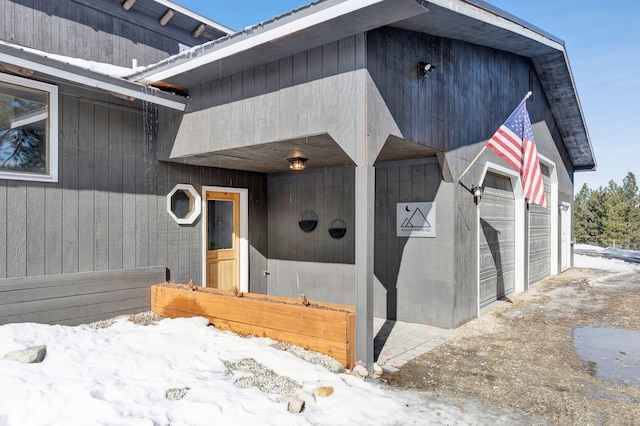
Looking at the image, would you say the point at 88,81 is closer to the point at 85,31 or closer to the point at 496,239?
the point at 85,31

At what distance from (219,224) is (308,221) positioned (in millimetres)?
1517

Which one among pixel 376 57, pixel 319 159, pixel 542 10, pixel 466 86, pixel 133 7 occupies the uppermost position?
pixel 542 10

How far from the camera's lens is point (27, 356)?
120 inches

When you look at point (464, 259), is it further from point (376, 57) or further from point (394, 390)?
point (376, 57)

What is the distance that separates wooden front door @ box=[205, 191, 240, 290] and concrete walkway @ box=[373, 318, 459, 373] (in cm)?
249

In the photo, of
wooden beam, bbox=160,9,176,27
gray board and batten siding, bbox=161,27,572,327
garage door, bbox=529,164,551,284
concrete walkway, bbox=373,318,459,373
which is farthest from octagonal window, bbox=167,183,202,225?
garage door, bbox=529,164,551,284

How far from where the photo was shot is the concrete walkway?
13.7 ft

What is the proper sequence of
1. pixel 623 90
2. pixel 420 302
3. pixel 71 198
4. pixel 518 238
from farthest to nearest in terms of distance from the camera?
pixel 623 90 → pixel 518 238 → pixel 420 302 → pixel 71 198

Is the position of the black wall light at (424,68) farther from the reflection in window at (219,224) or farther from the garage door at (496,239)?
the reflection in window at (219,224)

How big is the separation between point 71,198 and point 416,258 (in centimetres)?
462

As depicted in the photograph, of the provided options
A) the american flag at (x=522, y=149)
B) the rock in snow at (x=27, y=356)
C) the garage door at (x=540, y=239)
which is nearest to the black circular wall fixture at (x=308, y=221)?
the american flag at (x=522, y=149)

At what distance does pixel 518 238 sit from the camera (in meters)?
7.96

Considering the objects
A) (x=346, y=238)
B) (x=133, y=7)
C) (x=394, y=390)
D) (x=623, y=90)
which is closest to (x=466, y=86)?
(x=346, y=238)

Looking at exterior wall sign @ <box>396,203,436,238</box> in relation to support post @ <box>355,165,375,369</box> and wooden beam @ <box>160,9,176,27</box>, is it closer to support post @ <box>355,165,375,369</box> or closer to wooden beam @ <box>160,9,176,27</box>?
support post @ <box>355,165,375,369</box>
